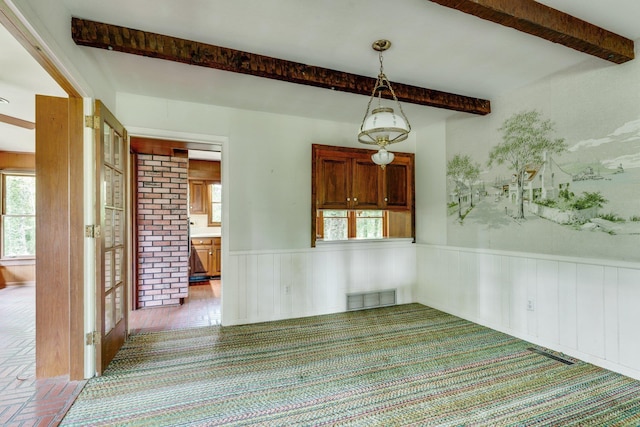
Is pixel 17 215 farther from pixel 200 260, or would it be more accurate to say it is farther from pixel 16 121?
pixel 200 260

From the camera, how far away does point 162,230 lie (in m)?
4.45

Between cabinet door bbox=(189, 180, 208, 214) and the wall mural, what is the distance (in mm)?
4907

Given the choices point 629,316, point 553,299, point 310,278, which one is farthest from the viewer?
point 310,278

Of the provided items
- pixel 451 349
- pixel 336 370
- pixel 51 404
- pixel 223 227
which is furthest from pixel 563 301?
pixel 51 404

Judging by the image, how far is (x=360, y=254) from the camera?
4355 millimetres

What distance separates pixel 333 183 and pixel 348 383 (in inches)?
94.8

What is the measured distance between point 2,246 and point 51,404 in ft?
17.6

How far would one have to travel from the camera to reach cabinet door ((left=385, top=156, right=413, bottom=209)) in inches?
178

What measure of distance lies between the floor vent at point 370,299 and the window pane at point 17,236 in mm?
5991

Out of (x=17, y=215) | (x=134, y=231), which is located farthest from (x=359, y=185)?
(x=17, y=215)

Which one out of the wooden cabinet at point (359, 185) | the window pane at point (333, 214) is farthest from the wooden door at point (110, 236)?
the window pane at point (333, 214)

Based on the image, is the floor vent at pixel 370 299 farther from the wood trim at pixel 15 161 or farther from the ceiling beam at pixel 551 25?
the wood trim at pixel 15 161

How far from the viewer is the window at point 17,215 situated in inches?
230

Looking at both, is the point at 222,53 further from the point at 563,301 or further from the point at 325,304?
the point at 563,301
